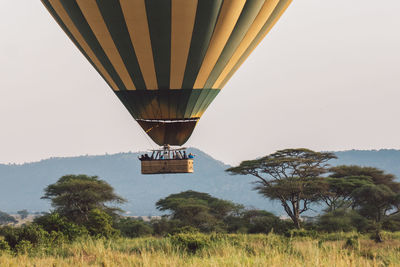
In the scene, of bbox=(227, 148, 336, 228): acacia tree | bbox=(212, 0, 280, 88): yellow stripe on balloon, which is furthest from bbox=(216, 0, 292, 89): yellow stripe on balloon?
bbox=(227, 148, 336, 228): acacia tree

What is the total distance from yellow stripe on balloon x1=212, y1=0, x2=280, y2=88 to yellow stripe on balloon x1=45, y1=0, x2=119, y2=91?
3.04 m

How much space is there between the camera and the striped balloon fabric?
11.8 metres

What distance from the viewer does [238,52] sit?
46.0 ft

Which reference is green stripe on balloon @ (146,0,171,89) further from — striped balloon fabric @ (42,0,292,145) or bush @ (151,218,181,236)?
bush @ (151,218,181,236)

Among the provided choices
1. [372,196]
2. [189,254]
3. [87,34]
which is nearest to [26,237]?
[189,254]

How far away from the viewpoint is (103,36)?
1266 centimetres

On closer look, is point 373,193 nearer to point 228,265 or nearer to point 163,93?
point 163,93

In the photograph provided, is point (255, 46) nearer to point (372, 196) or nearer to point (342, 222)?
point (342, 222)

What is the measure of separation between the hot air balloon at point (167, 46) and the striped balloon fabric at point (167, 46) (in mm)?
20

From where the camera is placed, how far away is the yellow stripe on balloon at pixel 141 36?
37.9 ft

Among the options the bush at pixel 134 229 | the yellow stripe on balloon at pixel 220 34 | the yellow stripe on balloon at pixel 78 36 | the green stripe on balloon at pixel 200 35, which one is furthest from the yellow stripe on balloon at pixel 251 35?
the bush at pixel 134 229

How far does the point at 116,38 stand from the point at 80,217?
3129 cm

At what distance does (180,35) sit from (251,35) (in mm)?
2324

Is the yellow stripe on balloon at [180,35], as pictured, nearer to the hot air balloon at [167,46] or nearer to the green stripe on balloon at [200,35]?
the hot air balloon at [167,46]
